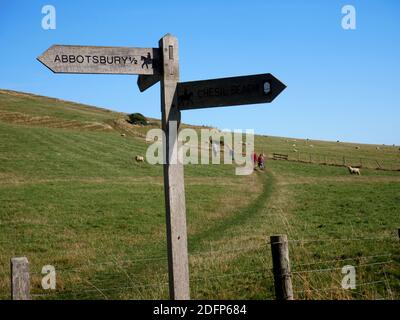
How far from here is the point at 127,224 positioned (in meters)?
17.4

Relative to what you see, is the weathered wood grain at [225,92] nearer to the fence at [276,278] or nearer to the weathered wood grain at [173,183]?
the weathered wood grain at [173,183]

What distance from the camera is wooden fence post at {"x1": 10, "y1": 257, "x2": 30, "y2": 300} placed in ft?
16.7

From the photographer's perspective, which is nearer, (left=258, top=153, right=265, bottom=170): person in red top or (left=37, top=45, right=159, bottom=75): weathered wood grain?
(left=37, top=45, right=159, bottom=75): weathered wood grain

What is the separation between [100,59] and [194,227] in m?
12.4

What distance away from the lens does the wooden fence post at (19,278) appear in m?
5.09

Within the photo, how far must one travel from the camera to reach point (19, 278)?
511cm

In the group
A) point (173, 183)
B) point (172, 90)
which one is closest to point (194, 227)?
point (173, 183)

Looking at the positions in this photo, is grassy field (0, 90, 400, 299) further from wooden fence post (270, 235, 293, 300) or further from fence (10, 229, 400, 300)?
wooden fence post (270, 235, 293, 300)

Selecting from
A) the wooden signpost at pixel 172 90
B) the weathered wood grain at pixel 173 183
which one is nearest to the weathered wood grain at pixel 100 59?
the wooden signpost at pixel 172 90

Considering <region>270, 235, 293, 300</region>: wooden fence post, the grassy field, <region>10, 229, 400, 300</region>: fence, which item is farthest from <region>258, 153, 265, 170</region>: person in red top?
<region>270, 235, 293, 300</region>: wooden fence post

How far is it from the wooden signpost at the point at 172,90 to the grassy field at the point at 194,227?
241cm

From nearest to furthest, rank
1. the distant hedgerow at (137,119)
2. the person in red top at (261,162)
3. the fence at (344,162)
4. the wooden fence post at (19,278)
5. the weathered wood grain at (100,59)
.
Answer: the wooden fence post at (19,278), the weathered wood grain at (100,59), the person in red top at (261,162), the fence at (344,162), the distant hedgerow at (137,119)
